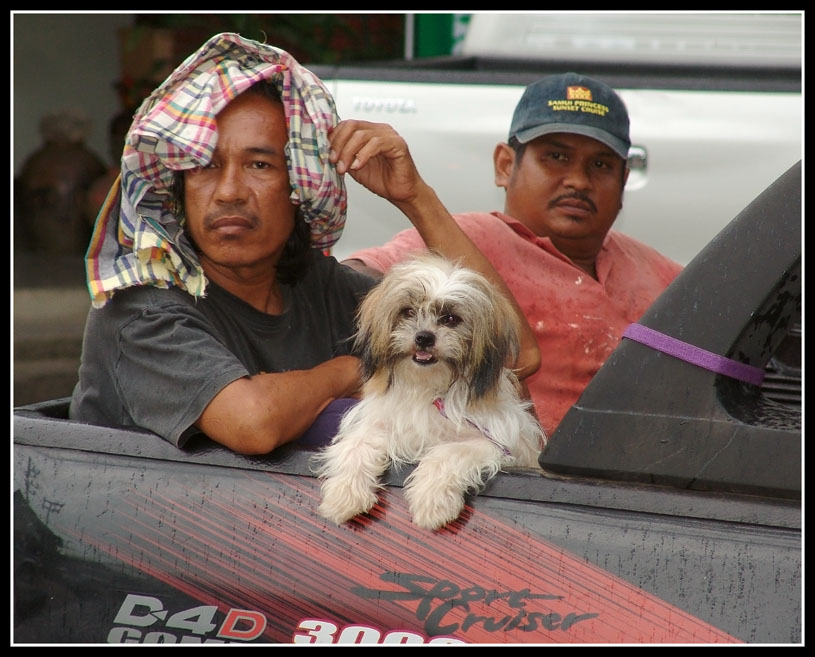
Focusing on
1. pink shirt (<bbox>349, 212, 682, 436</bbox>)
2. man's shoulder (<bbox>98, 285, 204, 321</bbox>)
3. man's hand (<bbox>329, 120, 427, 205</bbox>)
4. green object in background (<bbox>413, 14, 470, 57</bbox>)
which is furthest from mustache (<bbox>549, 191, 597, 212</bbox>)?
green object in background (<bbox>413, 14, 470, 57</bbox>)

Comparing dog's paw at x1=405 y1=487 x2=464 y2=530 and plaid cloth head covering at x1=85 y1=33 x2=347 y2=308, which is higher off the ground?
plaid cloth head covering at x1=85 y1=33 x2=347 y2=308

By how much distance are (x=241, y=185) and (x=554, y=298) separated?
1199 millimetres

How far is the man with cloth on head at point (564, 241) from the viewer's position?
3.45m

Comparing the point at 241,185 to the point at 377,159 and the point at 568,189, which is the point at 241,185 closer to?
the point at 377,159

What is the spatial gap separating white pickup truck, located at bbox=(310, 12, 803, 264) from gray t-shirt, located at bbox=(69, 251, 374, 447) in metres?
2.35

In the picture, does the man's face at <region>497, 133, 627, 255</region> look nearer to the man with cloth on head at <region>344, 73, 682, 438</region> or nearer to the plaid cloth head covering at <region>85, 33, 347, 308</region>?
the man with cloth on head at <region>344, 73, 682, 438</region>

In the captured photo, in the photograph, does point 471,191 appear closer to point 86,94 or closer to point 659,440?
point 659,440

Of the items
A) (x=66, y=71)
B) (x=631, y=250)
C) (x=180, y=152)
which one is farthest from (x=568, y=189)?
(x=66, y=71)

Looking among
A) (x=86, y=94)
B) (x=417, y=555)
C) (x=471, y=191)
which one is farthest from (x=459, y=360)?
(x=86, y=94)

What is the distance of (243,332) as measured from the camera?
2955 millimetres

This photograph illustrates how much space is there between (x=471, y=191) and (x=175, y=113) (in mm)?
2905

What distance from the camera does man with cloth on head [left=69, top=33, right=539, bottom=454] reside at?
2.49 metres
